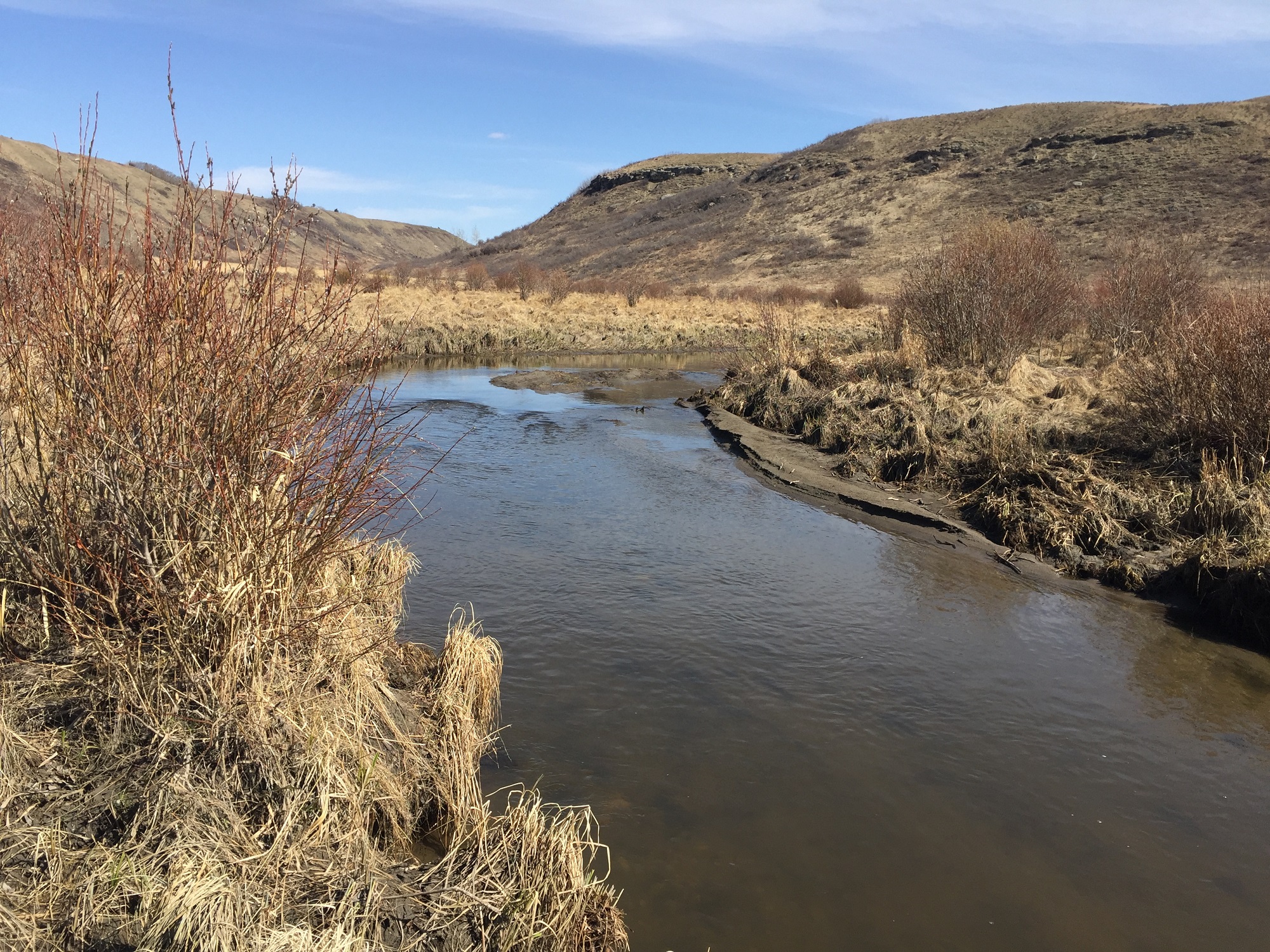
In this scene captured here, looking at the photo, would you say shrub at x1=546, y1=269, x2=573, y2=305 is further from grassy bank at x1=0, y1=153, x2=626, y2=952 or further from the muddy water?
grassy bank at x1=0, y1=153, x2=626, y2=952

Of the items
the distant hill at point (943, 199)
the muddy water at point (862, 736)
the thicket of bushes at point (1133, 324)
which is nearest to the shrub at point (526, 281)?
the distant hill at point (943, 199)

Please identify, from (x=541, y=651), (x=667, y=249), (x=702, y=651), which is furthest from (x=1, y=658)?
(x=667, y=249)

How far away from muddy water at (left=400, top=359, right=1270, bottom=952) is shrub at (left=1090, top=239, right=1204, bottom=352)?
29.6 feet

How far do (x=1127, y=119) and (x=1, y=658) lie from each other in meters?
69.7

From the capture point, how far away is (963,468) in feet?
36.8

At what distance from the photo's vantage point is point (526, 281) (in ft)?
127

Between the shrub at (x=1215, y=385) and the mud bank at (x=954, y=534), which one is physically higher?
the shrub at (x=1215, y=385)

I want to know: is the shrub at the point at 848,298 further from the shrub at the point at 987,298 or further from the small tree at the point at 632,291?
the shrub at the point at 987,298

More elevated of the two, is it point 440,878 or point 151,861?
point 151,861

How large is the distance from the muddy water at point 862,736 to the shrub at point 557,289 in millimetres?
27462

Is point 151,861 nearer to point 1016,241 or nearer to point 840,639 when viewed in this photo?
point 840,639

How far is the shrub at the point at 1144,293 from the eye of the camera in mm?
15383

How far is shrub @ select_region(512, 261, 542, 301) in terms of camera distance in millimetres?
37938

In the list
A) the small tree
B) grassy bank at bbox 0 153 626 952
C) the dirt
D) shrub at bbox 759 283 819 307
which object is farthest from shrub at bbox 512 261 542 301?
grassy bank at bbox 0 153 626 952
